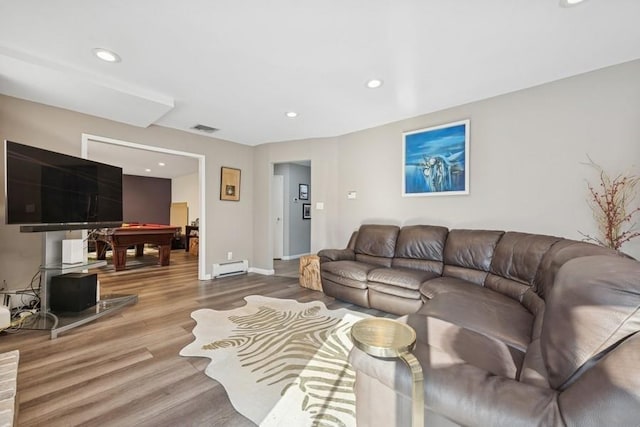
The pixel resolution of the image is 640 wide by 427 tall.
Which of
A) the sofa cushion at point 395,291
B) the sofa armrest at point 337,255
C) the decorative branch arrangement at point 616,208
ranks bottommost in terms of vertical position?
the sofa cushion at point 395,291

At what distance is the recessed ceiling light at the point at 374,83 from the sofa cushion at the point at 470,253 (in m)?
1.82

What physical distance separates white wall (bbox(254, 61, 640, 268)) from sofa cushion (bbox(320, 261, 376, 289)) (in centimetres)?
100

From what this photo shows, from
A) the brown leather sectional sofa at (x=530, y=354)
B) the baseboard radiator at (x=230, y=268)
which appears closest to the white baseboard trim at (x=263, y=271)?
the baseboard radiator at (x=230, y=268)

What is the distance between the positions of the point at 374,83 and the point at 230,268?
12.4 ft

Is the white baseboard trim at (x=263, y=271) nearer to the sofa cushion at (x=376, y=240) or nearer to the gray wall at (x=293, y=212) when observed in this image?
the gray wall at (x=293, y=212)

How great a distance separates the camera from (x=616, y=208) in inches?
90.7

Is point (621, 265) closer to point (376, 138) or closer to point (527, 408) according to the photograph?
point (527, 408)

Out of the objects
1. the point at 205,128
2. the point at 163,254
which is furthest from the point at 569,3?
the point at 163,254

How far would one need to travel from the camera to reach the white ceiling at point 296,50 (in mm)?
1736

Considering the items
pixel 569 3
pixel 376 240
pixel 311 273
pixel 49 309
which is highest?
pixel 569 3

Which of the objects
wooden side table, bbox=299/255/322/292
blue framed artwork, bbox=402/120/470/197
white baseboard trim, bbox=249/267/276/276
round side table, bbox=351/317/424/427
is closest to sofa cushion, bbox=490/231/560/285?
blue framed artwork, bbox=402/120/470/197

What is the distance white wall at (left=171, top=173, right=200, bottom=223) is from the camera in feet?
28.4

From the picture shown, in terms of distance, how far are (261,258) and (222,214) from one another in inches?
42.9

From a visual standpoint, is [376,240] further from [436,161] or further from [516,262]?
[516,262]
